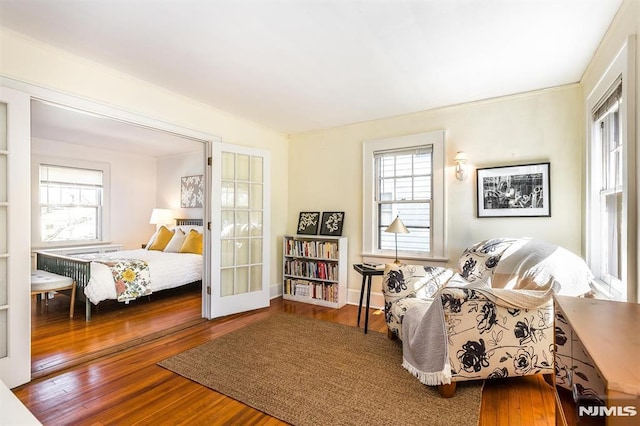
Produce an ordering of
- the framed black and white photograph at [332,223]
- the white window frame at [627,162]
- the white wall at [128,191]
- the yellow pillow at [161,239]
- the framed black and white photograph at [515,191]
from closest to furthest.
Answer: the white window frame at [627,162] < the framed black and white photograph at [515,191] < the framed black and white photograph at [332,223] < the yellow pillow at [161,239] < the white wall at [128,191]

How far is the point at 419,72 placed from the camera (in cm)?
264

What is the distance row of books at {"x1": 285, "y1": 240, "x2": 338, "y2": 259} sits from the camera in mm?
4004

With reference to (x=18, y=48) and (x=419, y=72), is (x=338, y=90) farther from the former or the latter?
(x=18, y=48)

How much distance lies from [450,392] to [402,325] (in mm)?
558

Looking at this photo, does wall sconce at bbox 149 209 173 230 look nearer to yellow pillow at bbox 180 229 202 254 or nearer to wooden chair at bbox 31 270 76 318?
yellow pillow at bbox 180 229 202 254

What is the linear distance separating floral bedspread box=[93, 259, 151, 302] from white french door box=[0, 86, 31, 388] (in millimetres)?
1565

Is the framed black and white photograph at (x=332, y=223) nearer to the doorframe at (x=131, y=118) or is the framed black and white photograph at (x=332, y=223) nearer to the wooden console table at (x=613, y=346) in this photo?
the doorframe at (x=131, y=118)

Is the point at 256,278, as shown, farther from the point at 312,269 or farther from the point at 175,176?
the point at 175,176

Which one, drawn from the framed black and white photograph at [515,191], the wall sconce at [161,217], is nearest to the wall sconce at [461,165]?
the framed black and white photograph at [515,191]

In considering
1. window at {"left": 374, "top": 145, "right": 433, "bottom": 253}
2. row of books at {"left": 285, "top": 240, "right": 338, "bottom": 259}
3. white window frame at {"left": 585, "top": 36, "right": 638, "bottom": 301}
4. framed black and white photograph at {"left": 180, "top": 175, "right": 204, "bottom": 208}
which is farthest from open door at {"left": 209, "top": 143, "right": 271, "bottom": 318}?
white window frame at {"left": 585, "top": 36, "right": 638, "bottom": 301}

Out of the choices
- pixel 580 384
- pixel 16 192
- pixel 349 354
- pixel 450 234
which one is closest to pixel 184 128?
pixel 16 192

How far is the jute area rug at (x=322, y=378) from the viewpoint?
1797 mm

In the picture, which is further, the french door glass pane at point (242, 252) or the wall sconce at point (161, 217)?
the wall sconce at point (161, 217)

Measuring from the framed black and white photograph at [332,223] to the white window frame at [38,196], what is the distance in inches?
171
